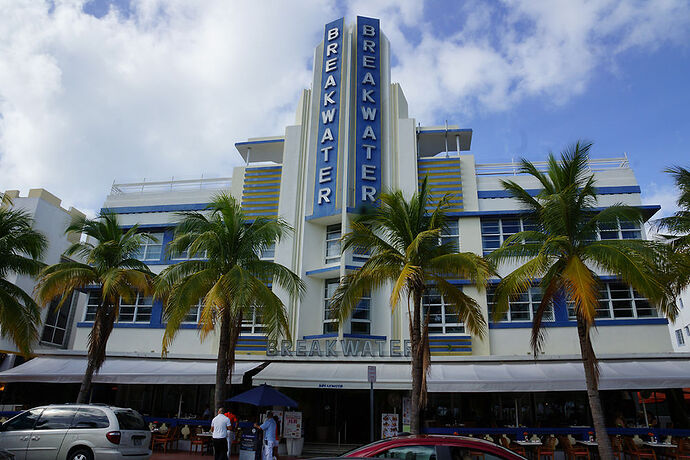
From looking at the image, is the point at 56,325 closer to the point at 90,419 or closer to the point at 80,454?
the point at 90,419

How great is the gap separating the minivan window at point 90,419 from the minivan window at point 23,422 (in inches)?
40.5

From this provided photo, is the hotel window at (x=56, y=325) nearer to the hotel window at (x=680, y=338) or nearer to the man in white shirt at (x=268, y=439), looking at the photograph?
the man in white shirt at (x=268, y=439)

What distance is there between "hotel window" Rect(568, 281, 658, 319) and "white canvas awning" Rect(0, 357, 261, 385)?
44.9 feet

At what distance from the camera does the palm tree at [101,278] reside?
16.2 meters

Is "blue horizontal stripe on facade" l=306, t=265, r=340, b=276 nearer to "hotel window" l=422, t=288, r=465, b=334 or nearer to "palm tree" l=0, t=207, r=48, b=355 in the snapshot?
"hotel window" l=422, t=288, r=465, b=334

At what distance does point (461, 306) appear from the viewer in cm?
1416

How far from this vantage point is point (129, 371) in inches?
747

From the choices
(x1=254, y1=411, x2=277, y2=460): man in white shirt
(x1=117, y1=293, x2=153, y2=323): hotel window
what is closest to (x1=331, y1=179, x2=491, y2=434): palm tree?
(x1=254, y1=411, x2=277, y2=460): man in white shirt

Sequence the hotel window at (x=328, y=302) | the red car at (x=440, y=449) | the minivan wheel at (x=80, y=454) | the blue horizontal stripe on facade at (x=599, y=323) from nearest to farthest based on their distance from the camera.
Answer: the red car at (x=440, y=449), the minivan wheel at (x=80, y=454), the blue horizontal stripe on facade at (x=599, y=323), the hotel window at (x=328, y=302)

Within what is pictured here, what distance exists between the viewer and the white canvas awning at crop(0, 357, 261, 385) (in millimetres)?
18156

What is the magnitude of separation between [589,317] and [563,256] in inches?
94.9

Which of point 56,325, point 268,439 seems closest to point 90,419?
point 268,439

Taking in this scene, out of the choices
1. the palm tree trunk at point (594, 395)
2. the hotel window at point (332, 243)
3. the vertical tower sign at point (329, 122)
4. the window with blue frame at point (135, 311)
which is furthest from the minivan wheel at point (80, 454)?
the vertical tower sign at point (329, 122)

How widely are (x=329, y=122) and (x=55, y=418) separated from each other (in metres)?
16.3
